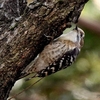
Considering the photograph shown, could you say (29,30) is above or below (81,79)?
above

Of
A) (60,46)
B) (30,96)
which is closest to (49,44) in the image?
(60,46)

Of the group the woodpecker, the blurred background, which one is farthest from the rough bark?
the blurred background

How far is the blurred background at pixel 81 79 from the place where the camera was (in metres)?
6.43

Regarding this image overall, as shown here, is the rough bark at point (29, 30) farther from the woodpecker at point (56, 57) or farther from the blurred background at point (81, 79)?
the blurred background at point (81, 79)

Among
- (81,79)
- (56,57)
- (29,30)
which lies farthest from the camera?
(81,79)

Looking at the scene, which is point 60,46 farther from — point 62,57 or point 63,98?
point 63,98

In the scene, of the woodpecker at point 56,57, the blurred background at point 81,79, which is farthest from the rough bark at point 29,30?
the blurred background at point 81,79

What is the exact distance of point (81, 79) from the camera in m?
7.09

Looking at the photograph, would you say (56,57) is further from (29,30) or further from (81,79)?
(81,79)

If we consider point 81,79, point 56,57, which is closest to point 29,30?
point 56,57

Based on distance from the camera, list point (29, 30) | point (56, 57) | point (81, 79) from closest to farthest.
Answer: point (29, 30)
point (56, 57)
point (81, 79)

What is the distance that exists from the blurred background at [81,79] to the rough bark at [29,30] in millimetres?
2433

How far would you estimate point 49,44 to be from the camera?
4441 mm

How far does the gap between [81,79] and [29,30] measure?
341 centimetres
